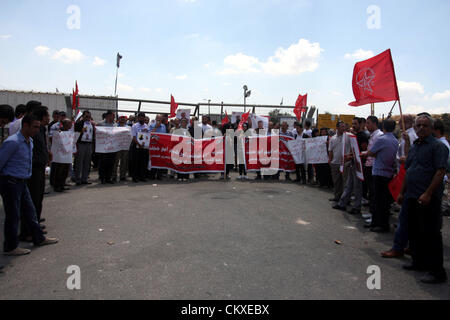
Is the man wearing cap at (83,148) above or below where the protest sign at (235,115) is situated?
below

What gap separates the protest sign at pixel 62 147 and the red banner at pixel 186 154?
2.89 m

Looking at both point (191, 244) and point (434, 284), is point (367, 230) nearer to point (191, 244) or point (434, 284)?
point (434, 284)

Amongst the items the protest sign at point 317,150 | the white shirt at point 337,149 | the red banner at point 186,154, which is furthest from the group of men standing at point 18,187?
the protest sign at point 317,150

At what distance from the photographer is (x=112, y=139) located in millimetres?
11023

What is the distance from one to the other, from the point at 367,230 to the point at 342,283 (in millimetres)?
2809

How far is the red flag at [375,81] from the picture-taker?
626 cm

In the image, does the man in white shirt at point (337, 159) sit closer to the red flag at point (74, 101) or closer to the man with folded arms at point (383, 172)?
the man with folded arms at point (383, 172)

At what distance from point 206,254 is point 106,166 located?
7.06 metres

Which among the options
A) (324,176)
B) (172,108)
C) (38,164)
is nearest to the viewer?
(38,164)

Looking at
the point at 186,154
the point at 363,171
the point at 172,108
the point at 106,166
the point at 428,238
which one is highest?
the point at 172,108

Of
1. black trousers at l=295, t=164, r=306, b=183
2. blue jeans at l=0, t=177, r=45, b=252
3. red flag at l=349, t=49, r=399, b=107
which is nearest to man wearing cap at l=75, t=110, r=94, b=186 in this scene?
blue jeans at l=0, t=177, r=45, b=252

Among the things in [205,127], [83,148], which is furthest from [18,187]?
[205,127]

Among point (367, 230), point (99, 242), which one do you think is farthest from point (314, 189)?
point (99, 242)

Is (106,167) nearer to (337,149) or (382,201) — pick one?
(337,149)
